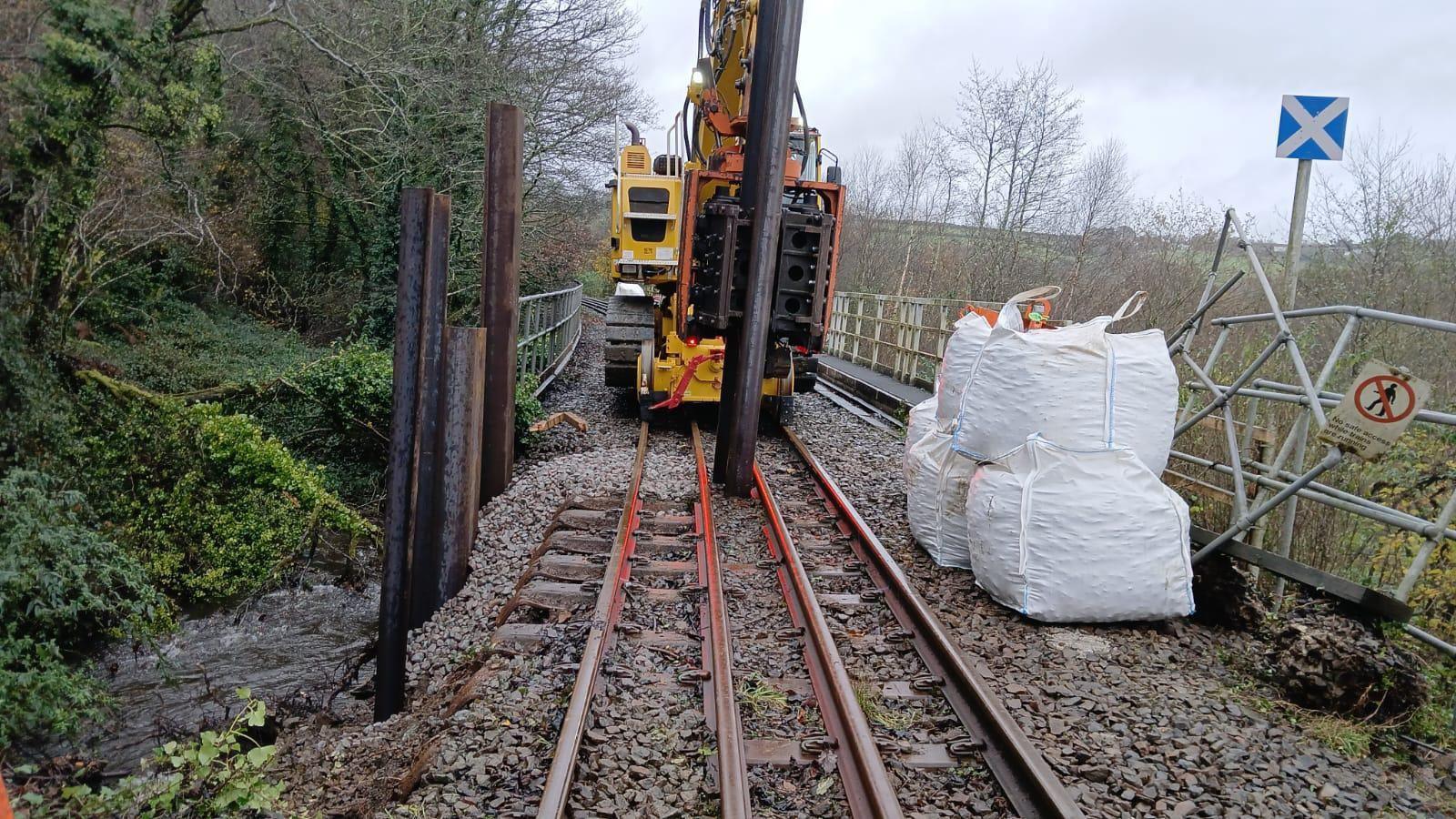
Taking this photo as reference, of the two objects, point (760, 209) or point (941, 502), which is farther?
point (760, 209)

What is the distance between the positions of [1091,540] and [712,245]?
12.8 ft

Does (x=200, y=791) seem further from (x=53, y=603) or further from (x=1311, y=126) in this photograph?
(x=1311, y=126)

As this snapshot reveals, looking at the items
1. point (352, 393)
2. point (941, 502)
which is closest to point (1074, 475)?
point (941, 502)

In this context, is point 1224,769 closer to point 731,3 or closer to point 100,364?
point 731,3

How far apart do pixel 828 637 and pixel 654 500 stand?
285cm

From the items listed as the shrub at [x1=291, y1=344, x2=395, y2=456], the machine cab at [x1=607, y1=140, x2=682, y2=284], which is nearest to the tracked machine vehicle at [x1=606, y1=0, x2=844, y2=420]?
the machine cab at [x1=607, y1=140, x2=682, y2=284]

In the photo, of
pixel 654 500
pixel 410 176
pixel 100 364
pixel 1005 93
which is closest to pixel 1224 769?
pixel 654 500

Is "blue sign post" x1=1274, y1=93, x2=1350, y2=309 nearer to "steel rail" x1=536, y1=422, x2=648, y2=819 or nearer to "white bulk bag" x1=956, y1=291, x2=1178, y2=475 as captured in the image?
"white bulk bag" x1=956, y1=291, x2=1178, y2=475

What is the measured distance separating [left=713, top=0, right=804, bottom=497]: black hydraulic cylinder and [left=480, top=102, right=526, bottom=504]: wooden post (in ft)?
5.89

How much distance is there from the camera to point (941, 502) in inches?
208

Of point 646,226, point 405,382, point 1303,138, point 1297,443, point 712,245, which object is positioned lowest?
point 405,382

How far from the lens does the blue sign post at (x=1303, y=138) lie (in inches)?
178

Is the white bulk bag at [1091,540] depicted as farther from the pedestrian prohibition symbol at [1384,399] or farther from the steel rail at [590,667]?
the steel rail at [590,667]

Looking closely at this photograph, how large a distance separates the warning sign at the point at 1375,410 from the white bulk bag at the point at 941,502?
1.91 meters
